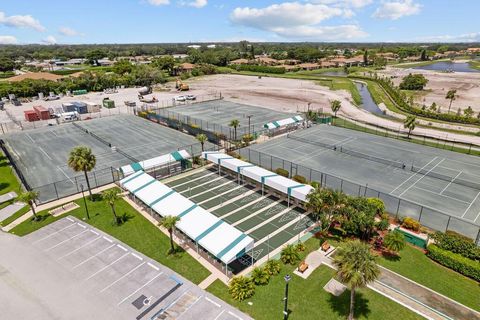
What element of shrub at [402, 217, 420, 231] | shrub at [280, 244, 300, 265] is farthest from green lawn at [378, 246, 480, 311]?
shrub at [280, 244, 300, 265]

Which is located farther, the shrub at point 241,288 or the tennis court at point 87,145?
the tennis court at point 87,145

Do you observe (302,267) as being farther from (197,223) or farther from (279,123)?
(279,123)

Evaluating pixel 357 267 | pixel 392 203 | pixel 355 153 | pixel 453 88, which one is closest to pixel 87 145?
pixel 355 153

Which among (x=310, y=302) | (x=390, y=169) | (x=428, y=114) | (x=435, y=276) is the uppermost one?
(x=428, y=114)

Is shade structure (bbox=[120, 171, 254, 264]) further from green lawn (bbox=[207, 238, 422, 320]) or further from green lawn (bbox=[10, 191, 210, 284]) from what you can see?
green lawn (bbox=[207, 238, 422, 320])

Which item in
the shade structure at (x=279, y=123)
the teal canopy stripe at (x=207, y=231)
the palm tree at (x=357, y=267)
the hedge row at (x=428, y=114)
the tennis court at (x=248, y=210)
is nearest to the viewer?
the palm tree at (x=357, y=267)

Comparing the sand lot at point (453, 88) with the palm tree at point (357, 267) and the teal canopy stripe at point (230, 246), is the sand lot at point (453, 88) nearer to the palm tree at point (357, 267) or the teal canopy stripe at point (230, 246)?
the teal canopy stripe at point (230, 246)

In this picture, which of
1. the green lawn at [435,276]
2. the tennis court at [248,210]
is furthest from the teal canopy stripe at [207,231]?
the green lawn at [435,276]

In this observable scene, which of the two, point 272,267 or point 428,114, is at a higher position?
point 428,114
